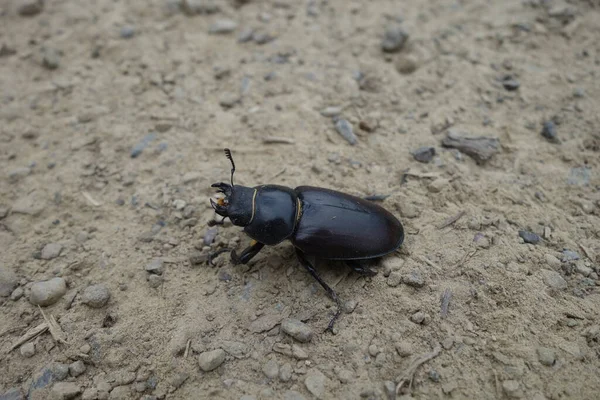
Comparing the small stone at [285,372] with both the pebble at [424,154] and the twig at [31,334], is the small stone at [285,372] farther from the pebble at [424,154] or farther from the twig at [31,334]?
the pebble at [424,154]

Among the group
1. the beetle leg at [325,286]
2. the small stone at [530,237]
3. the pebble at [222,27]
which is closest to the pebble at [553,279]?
the small stone at [530,237]

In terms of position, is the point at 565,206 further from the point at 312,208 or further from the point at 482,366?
the point at 312,208

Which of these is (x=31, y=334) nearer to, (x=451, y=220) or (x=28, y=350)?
(x=28, y=350)

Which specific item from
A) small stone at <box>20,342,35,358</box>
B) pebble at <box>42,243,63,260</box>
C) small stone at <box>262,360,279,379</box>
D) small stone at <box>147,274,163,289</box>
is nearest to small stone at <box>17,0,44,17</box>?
pebble at <box>42,243,63,260</box>

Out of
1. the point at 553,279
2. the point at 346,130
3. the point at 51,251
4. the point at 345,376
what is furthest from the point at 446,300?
the point at 51,251

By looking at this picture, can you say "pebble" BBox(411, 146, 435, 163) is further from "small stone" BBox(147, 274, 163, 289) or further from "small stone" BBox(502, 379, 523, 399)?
"small stone" BBox(147, 274, 163, 289)

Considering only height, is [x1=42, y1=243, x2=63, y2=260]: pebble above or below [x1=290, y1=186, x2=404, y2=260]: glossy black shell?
below
